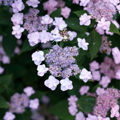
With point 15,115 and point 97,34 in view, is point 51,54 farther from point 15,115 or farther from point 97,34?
point 15,115

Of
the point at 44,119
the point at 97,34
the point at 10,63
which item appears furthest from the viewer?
the point at 44,119

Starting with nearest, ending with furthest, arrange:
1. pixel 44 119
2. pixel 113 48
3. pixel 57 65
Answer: pixel 57 65 → pixel 113 48 → pixel 44 119

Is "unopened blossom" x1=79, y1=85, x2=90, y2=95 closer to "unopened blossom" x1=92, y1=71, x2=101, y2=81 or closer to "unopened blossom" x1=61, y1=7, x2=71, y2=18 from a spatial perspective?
"unopened blossom" x1=92, y1=71, x2=101, y2=81

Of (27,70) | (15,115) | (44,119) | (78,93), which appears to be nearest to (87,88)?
(78,93)

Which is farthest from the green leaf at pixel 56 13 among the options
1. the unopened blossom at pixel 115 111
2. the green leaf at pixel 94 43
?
the unopened blossom at pixel 115 111

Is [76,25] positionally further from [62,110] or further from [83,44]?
[62,110]

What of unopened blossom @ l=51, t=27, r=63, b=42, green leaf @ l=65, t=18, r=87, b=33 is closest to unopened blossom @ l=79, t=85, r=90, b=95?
green leaf @ l=65, t=18, r=87, b=33
